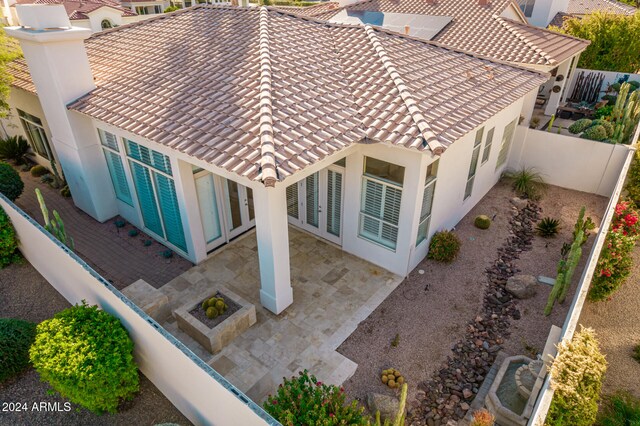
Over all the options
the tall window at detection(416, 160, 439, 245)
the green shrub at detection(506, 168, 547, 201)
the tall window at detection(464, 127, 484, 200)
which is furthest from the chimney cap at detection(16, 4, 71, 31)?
the green shrub at detection(506, 168, 547, 201)

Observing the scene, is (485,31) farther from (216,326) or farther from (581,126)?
(216,326)

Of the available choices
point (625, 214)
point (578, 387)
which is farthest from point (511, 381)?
point (625, 214)

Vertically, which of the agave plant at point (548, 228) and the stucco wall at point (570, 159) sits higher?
the stucco wall at point (570, 159)

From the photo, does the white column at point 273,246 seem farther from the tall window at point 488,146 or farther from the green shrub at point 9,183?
the green shrub at point 9,183

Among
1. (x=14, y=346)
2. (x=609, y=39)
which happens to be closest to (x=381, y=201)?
(x=14, y=346)

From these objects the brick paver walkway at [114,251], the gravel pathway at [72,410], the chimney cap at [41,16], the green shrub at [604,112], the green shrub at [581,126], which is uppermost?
the chimney cap at [41,16]

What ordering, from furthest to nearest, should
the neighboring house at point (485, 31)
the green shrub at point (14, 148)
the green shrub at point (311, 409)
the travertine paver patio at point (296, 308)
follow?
the neighboring house at point (485, 31), the green shrub at point (14, 148), the travertine paver patio at point (296, 308), the green shrub at point (311, 409)

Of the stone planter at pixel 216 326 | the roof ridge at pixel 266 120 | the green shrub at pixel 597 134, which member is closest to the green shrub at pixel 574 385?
the roof ridge at pixel 266 120
